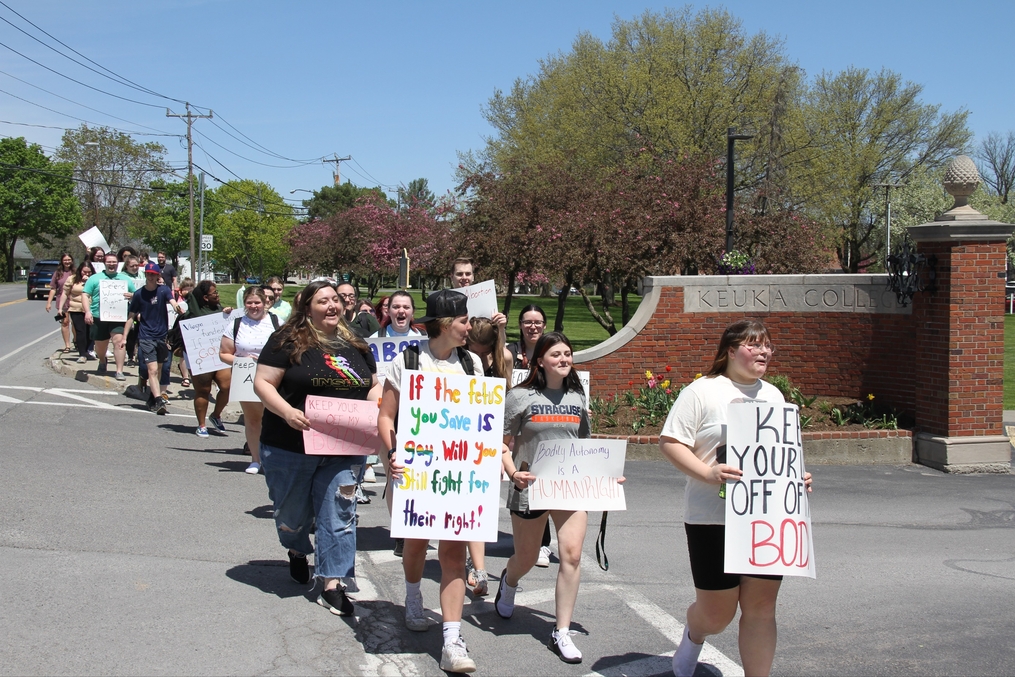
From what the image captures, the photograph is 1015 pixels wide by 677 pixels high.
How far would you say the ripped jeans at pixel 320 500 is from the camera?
18.0ft

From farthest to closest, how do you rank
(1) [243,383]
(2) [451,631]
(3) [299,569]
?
(1) [243,383] < (3) [299,569] < (2) [451,631]

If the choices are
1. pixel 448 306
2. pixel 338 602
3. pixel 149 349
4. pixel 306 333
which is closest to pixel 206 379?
pixel 149 349

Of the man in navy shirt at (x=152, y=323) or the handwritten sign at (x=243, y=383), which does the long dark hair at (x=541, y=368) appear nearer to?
the handwritten sign at (x=243, y=383)

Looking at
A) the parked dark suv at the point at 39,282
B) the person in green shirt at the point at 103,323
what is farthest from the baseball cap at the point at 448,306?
the parked dark suv at the point at 39,282

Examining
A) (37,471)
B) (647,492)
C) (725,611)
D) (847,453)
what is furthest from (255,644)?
(847,453)

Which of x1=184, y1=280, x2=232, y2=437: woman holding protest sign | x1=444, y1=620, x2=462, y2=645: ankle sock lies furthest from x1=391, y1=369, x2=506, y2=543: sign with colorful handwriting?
x1=184, y1=280, x2=232, y2=437: woman holding protest sign

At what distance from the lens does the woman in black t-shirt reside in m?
5.48

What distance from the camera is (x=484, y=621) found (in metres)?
5.57

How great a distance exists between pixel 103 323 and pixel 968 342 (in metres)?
11.8

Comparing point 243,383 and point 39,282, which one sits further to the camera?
point 39,282

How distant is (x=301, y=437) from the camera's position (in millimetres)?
5531

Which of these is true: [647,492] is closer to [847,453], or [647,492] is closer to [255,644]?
[847,453]

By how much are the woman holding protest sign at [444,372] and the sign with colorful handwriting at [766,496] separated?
137cm

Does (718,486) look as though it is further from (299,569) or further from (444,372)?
(299,569)
